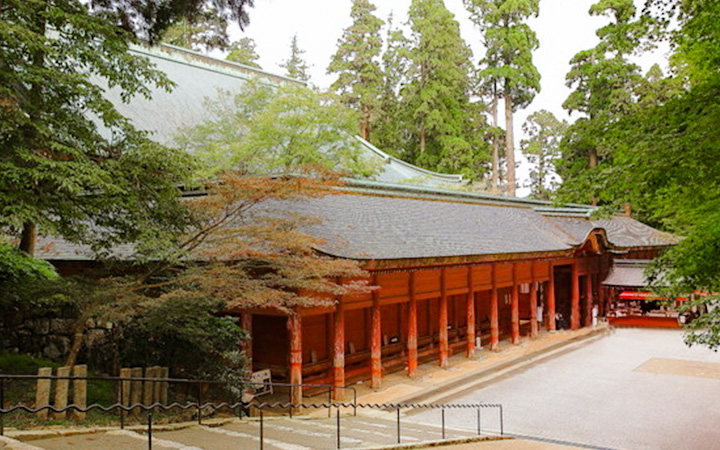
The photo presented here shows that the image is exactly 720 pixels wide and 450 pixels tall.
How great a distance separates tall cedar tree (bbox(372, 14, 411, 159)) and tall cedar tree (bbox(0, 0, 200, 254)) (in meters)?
32.6

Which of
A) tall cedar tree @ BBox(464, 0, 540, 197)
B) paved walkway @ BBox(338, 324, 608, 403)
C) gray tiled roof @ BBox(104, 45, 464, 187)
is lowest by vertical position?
paved walkway @ BBox(338, 324, 608, 403)

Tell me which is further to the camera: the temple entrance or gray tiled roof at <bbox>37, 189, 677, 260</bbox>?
the temple entrance

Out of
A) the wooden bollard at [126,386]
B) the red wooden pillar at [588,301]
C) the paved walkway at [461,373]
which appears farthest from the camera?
the red wooden pillar at [588,301]

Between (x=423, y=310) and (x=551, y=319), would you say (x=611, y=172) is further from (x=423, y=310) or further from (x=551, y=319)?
(x=551, y=319)

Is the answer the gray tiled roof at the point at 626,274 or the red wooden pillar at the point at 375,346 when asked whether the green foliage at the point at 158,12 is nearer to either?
the red wooden pillar at the point at 375,346

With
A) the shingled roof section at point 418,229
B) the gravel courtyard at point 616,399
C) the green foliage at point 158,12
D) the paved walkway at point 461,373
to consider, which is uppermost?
the green foliage at point 158,12

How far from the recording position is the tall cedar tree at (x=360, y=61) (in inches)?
1458

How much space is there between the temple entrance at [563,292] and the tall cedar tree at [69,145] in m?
20.6

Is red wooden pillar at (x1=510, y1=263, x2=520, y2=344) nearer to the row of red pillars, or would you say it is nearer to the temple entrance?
the row of red pillars

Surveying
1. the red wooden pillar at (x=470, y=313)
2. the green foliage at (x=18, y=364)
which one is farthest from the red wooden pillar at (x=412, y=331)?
the green foliage at (x=18, y=364)

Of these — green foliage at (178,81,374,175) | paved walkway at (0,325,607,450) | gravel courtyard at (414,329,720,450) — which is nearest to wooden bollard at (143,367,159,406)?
paved walkway at (0,325,607,450)

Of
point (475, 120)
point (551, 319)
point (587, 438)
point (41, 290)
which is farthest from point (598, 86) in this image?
point (41, 290)

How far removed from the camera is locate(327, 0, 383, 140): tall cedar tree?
3703 centimetres

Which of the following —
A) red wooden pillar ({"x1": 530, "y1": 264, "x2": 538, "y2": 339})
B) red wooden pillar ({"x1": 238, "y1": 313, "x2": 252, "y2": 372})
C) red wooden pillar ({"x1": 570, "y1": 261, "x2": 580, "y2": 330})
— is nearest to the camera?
red wooden pillar ({"x1": 238, "y1": 313, "x2": 252, "y2": 372})
